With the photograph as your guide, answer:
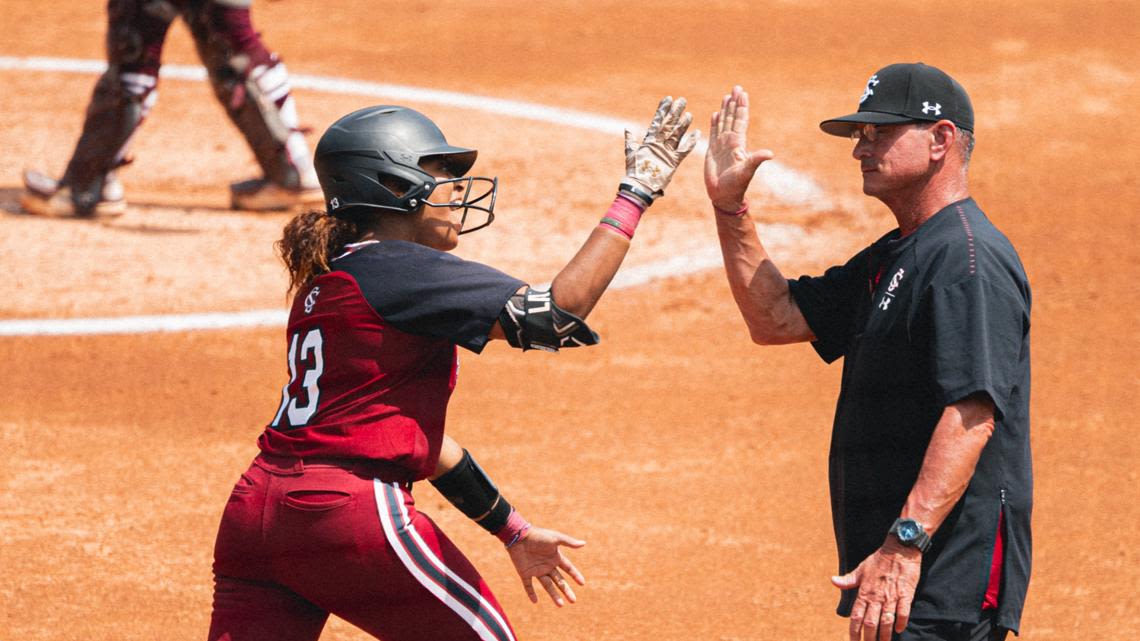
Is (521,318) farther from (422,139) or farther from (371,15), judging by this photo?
(371,15)

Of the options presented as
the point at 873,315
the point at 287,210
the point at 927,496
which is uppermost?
the point at 873,315

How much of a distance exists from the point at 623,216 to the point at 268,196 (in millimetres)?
6938

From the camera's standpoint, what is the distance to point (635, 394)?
7.36 m

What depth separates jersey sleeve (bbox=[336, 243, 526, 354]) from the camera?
3396 mm

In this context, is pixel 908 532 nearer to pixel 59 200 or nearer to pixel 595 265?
pixel 595 265

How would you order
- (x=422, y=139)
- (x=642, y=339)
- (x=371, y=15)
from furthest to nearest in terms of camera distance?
(x=371, y=15), (x=642, y=339), (x=422, y=139)

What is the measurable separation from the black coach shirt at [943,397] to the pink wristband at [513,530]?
870 mm

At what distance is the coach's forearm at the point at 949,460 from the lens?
10.7 ft

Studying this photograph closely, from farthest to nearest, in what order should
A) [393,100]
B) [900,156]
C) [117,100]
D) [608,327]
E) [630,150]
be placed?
[393,100] < [117,100] < [608,327] < [630,150] < [900,156]

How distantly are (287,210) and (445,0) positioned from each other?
18.9 feet

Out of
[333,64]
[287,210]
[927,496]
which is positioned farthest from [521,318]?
[333,64]

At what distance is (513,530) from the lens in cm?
402

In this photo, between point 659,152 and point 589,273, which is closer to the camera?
point 589,273

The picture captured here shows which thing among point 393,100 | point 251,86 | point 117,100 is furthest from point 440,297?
point 393,100
